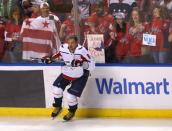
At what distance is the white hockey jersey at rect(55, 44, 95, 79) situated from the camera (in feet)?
25.1

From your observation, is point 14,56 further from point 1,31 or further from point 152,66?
point 152,66

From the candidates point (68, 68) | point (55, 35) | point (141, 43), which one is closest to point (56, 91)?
point (68, 68)

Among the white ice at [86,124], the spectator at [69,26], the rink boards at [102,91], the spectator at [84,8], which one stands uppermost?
the spectator at [84,8]

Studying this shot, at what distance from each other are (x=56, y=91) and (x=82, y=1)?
1.31 m

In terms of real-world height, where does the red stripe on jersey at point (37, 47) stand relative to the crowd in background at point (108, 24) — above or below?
below

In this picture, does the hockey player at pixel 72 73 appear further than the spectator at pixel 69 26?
No

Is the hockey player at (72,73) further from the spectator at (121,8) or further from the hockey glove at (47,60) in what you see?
the spectator at (121,8)

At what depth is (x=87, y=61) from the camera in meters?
7.64

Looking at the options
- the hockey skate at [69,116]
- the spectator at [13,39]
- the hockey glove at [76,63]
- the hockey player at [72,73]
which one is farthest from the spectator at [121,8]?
the hockey skate at [69,116]

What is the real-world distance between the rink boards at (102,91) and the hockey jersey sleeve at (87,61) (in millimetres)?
295

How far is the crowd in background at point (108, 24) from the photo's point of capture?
7.71 m

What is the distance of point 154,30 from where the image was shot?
25.5 ft

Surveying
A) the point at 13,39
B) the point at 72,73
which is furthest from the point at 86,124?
the point at 13,39

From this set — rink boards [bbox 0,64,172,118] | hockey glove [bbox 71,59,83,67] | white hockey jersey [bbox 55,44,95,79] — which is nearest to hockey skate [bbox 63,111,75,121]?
rink boards [bbox 0,64,172,118]
